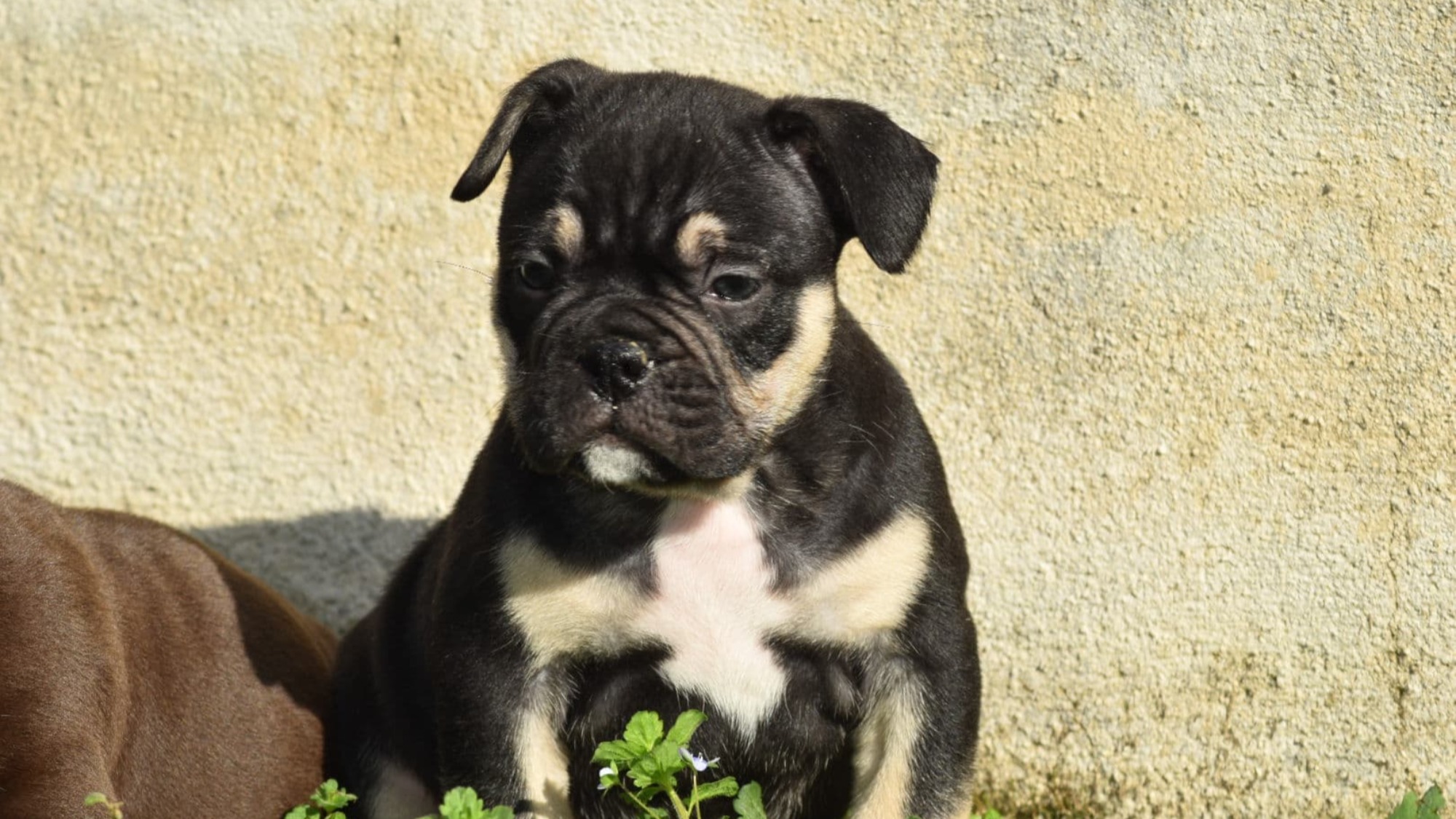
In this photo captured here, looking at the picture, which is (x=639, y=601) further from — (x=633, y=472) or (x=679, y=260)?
(x=679, y=260)

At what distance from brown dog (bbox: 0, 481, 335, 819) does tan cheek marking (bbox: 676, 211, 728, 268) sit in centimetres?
202

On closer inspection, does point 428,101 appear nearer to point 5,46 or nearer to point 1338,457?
point 5,46

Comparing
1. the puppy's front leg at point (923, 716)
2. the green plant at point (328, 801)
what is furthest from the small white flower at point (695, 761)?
the green plant at point (328, 801)

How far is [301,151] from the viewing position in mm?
6699

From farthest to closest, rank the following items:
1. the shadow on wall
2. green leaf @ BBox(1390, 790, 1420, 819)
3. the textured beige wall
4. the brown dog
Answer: the shadow on wall → the textured beige wall → green leaf @ BBox(1390, 790, 1420, 819) → the brown dog

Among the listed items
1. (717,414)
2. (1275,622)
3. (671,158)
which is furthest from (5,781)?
(1275,622)

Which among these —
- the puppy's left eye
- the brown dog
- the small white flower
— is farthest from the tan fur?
the brown dog

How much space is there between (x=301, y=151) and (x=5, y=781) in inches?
120

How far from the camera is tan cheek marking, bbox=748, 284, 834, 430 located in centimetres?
458

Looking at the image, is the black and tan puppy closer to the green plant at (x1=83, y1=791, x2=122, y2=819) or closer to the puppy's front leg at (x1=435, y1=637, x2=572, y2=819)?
the puppy's front leg at (x1=435, y1=637, x2=572, y2=819)

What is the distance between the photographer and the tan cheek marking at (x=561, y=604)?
15.2 ft

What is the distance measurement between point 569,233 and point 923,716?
1671 millimetres

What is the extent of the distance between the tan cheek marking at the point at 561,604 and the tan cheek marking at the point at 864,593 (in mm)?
492

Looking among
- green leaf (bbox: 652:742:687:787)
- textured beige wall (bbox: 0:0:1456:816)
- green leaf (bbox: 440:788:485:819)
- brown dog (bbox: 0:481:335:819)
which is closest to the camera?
green leaf (bbox: 440:788:485:819)
